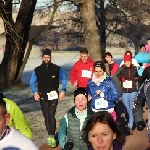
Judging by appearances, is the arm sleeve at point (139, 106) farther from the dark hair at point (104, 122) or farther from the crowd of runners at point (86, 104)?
the dark hair at point (104, 122)

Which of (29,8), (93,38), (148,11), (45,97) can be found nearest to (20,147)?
(45,97)

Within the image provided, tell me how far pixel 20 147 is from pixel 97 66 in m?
4.99

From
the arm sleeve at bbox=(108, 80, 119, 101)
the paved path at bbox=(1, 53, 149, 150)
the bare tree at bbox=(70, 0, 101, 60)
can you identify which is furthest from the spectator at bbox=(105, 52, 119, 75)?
the bare tree at bbox=(70, 0, 101, 60)

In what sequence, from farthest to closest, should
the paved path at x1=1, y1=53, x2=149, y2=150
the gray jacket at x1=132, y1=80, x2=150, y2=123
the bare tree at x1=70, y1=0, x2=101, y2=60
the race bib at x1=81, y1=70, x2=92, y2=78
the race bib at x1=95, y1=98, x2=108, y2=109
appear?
the bare tree at x1=70, y1=0, x2=101, y2=60, the race bib at x1=81, y1=70, x2=92, y2=78, the paved path at x1=1, y1=53, x2=149, y2=150, the race bib at x1=95, y1=98, x2=108, y2=109, the gray jacket at x1=132, y1=80, x2=150, y2=123

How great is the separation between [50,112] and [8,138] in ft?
19.3

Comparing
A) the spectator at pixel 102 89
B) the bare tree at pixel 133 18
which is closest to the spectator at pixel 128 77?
the spectator at pixel 102 89

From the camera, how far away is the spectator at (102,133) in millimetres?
2943

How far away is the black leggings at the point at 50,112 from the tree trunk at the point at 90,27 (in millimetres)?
9224

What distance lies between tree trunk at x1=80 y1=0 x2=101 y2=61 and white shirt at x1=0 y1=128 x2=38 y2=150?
589 inches

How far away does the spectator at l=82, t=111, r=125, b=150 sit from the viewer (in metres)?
2.94

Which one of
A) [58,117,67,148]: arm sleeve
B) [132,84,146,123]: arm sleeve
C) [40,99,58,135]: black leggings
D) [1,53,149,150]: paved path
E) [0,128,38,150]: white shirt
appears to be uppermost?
[0,128,38,150]: white shirt

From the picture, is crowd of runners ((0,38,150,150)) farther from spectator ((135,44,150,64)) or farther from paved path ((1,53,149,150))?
paved path ((1,53,149,150))

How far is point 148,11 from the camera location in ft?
114

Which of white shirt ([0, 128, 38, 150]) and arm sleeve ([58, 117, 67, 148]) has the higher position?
white shirt ([0, 128, 38, 150])
